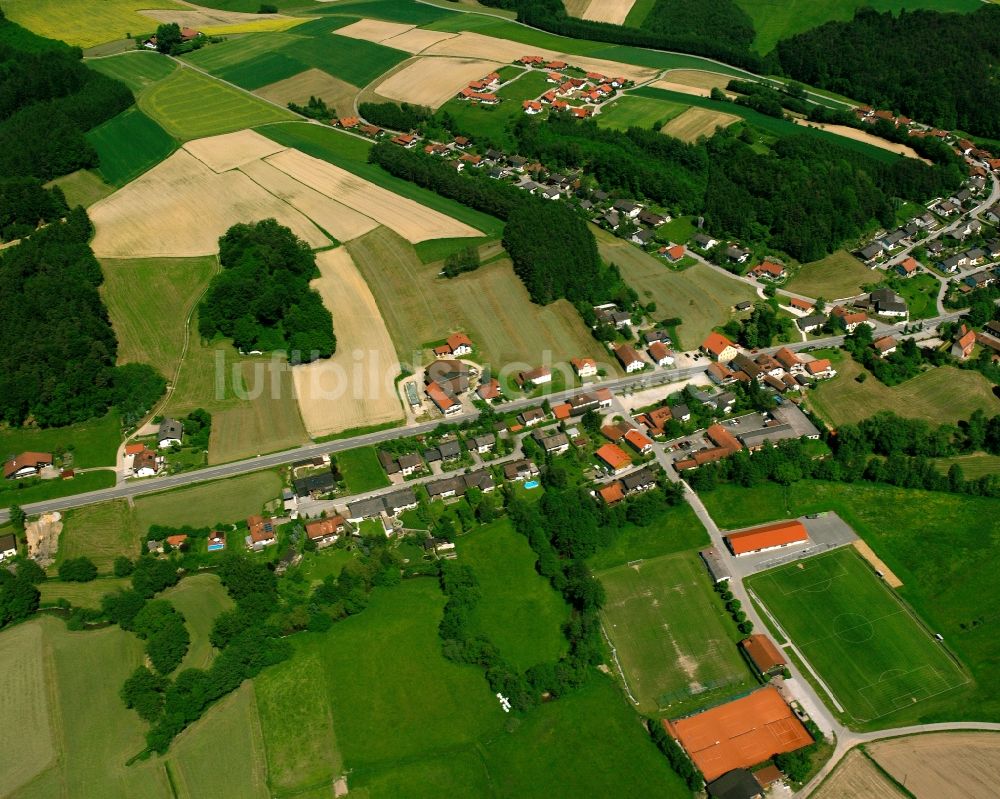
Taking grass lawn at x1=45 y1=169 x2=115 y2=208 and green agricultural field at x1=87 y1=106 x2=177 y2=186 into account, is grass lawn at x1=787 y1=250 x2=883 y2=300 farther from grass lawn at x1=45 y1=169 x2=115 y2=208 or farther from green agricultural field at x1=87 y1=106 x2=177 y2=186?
green agricultural field at x1=87 y1=106 x2=177 y2=186

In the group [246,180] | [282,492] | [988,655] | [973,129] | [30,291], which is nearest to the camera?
[988,655]

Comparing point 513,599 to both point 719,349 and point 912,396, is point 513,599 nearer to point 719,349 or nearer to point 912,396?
point 719,349

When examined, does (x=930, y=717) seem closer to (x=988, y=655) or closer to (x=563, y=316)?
(x=988, y=655)

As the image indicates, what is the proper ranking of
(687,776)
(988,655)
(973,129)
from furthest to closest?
1. (973,129)
2. (988,655)
3. (687,776)

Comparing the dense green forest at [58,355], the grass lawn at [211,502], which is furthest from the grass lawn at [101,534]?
the dense green forest at [58,355]

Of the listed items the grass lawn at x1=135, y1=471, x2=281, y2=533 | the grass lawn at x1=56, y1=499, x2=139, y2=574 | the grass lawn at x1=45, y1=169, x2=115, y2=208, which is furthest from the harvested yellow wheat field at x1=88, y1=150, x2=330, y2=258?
the grass lawn at x1=56, y1=499, x2=139, y2=574

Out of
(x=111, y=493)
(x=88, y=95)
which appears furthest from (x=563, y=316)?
(x=88, y=95)

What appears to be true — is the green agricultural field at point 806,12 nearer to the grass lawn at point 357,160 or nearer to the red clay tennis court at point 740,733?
the grass lawn at point 357,160
